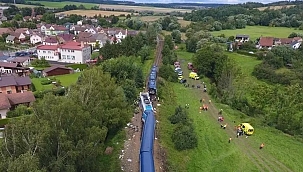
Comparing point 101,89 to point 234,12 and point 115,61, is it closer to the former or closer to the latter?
point 115,61

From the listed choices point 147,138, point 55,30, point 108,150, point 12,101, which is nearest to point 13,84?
point 12,101

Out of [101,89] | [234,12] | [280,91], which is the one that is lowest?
[280,91]

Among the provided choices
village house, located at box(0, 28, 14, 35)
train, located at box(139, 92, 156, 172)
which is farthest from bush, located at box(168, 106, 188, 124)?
village house, located at box(0, 28, 14, 35)

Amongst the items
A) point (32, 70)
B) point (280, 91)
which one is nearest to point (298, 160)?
point (280, 91)

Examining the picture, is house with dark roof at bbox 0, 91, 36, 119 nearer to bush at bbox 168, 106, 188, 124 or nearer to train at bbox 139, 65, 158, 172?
train at bbox 139, 65, 158, 172

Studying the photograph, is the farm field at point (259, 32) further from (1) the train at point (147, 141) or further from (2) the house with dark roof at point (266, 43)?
(1) the train at point (147, 141)

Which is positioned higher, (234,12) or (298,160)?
(234,12)
